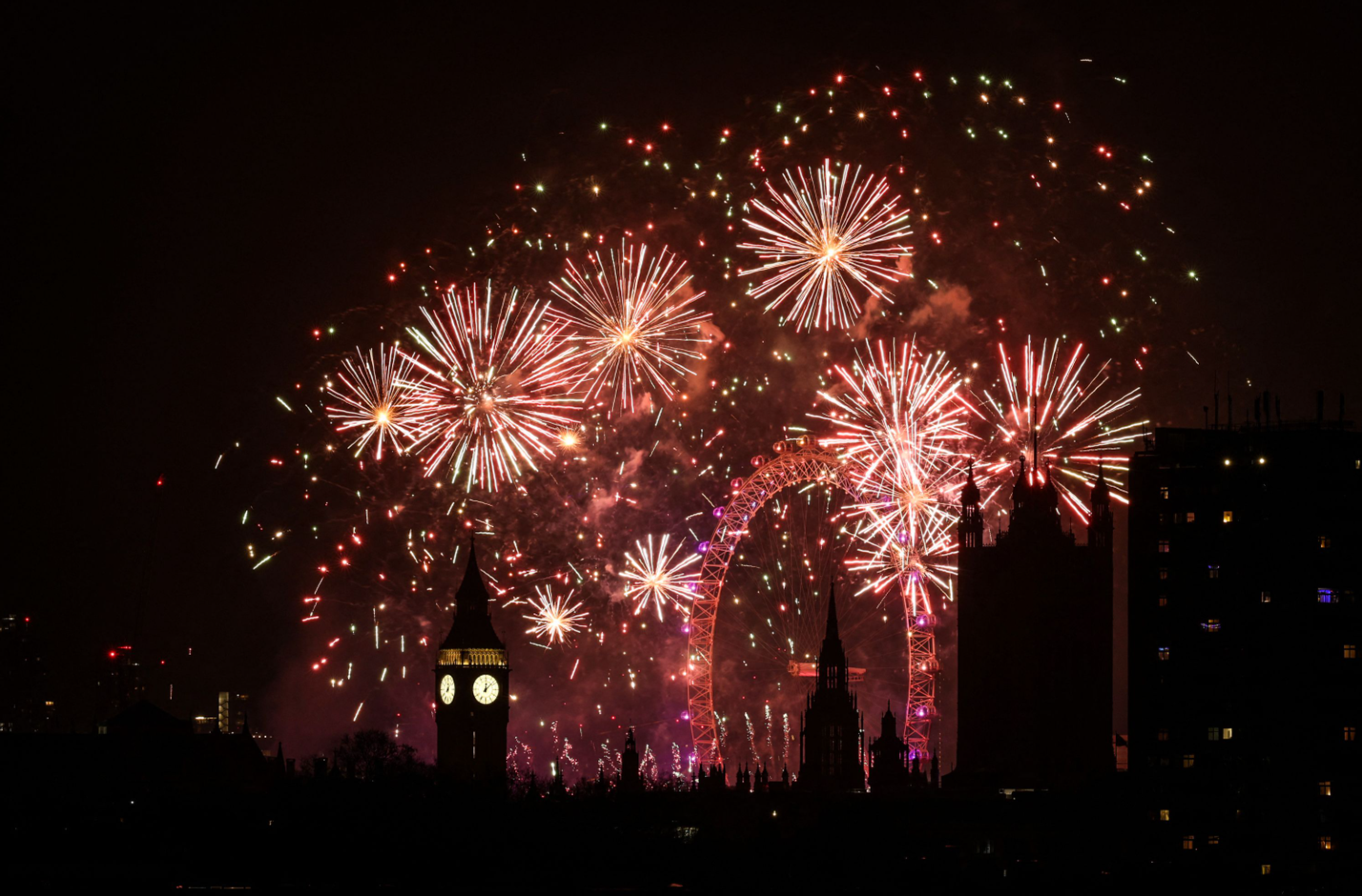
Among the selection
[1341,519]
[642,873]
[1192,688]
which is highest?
[1341,519]

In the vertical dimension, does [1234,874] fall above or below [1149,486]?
below

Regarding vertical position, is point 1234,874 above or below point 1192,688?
below

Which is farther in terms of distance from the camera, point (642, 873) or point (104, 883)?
point (642, 873)

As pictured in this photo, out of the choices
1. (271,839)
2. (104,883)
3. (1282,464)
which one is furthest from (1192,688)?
(104,883)

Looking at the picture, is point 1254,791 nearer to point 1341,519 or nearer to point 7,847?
point 1341,519

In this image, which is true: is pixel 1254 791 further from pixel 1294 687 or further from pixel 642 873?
pixel 642 873

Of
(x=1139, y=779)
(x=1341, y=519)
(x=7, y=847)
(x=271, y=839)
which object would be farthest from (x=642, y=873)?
(x=1341, y=519)
